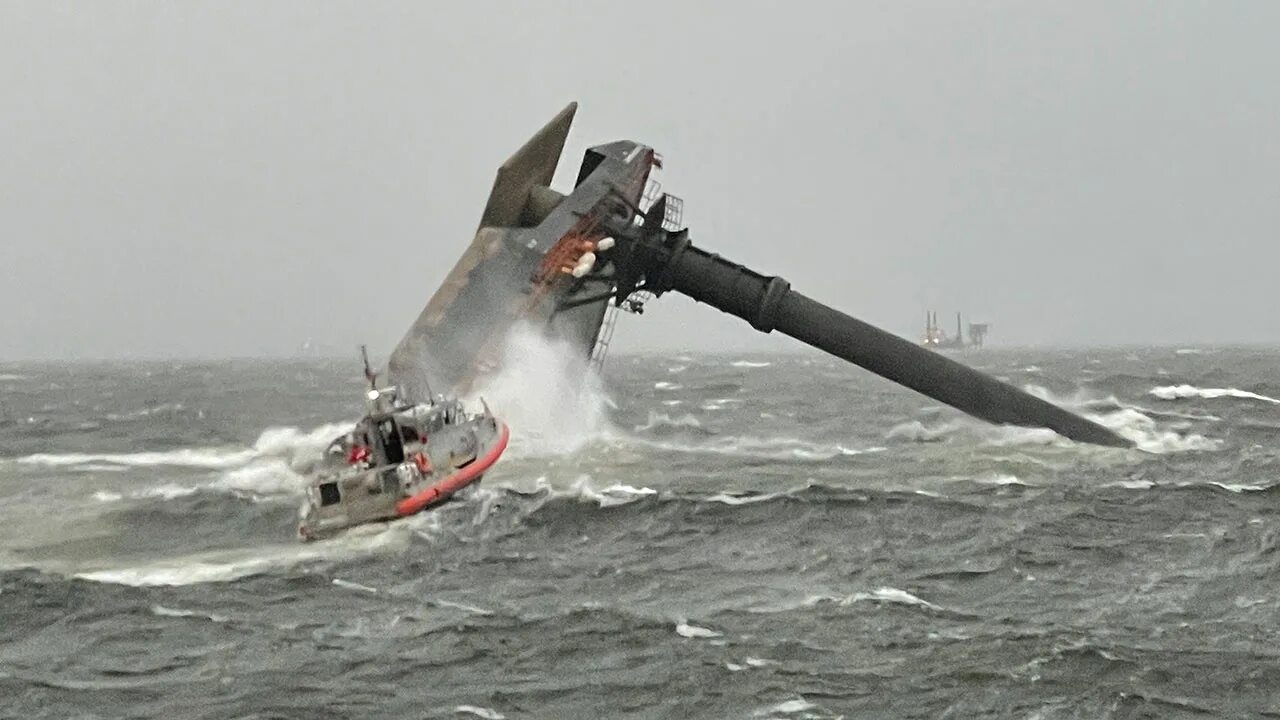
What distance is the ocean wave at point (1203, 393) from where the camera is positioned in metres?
73.2

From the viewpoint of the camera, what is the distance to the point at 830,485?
1404 inches

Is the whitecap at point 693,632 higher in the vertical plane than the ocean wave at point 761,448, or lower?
lower

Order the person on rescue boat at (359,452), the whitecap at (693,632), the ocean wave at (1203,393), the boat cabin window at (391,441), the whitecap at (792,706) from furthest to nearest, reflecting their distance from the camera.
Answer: the ocean wave at (1203,393), the boat cabin window at (391,441), the person on rescue boat at (359,452), the whitecap at (693,632), the whitecap at (792,706)

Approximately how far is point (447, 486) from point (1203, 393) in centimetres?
6126

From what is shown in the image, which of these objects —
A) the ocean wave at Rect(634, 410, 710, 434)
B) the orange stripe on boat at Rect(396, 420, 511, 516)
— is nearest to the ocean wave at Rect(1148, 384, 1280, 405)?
the ocean wave at Rect(634, 410, 710, 434)

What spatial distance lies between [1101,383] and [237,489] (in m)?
69.7

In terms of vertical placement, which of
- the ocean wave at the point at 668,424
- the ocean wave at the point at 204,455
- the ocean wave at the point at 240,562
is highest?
the ocean wave at the point at 204,455

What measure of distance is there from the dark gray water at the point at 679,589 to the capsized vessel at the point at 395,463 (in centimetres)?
79

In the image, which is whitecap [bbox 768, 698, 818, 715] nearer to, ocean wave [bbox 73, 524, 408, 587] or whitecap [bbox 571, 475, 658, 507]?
ocean wave [bbox 73, 524, 408, 587]

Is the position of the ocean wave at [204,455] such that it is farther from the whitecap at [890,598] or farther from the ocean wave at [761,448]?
the whitecap at [890,598]

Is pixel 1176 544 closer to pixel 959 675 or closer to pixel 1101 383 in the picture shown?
pixel 959 675

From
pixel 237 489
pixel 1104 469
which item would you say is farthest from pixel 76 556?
pixel 1104 469

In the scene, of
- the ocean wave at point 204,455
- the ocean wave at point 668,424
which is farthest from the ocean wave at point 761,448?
the ocean wave at point 204,455

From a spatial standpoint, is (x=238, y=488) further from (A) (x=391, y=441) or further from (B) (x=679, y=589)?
(B) (x=679, y=589)
